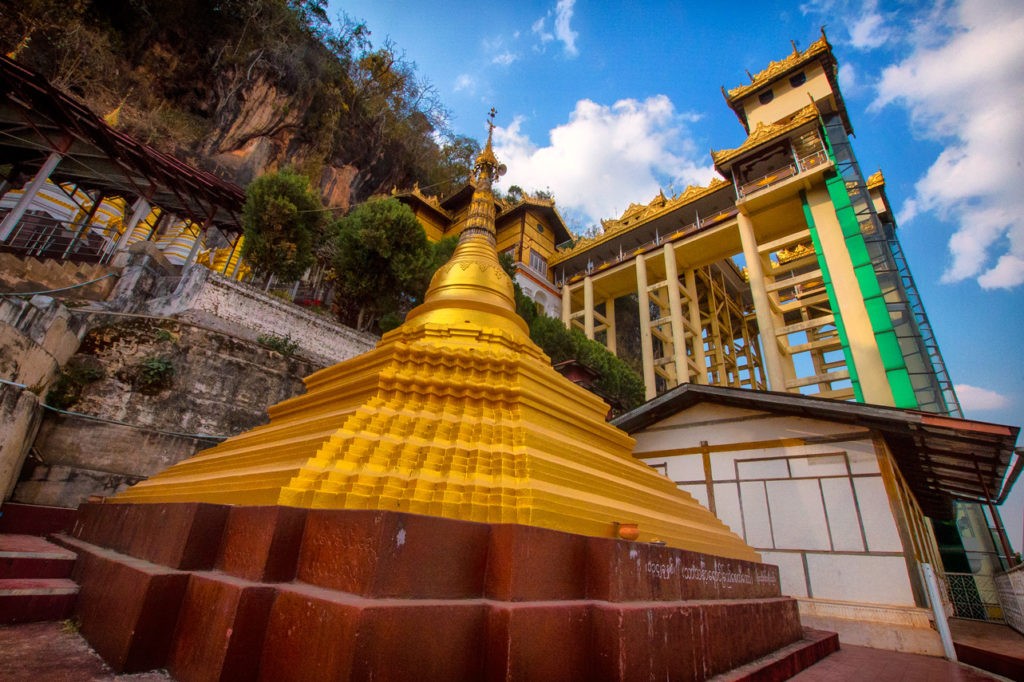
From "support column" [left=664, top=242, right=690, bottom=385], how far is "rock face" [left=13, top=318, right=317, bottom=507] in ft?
52.9

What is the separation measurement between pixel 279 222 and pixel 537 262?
16371 millimetres

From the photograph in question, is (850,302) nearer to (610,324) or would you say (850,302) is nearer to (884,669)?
(610,324)

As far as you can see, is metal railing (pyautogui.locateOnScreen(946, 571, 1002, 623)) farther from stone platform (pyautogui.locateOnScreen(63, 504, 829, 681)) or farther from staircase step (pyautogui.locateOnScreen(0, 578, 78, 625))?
staircase step (pyautogui.locateOnScreen(0, 578, 78, 625))

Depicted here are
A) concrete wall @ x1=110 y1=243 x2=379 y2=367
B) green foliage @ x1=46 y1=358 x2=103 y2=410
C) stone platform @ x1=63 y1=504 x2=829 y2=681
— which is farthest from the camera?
concrete wall @ x1=110 y1=243 x2=379 y2=367

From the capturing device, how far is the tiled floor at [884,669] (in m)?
4.27

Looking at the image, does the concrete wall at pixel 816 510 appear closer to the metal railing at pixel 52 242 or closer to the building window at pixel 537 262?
the metal railing at pixel 52 242

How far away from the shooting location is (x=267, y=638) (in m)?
2.15

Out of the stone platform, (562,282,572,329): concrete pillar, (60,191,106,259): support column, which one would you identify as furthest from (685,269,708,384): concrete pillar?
(60,191,106,259): support column

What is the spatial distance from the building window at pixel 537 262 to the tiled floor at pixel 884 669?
80.1 ft

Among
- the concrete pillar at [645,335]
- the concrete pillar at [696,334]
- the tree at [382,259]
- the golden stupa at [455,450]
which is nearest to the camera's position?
the golden stupa at [455,450]

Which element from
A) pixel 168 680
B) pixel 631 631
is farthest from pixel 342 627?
pixel 631 631

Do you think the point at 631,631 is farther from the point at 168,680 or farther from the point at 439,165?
the point at 439,165

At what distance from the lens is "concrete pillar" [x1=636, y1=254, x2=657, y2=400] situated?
2155cm

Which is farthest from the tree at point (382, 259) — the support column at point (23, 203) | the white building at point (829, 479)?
the white building at point (829, 479)
